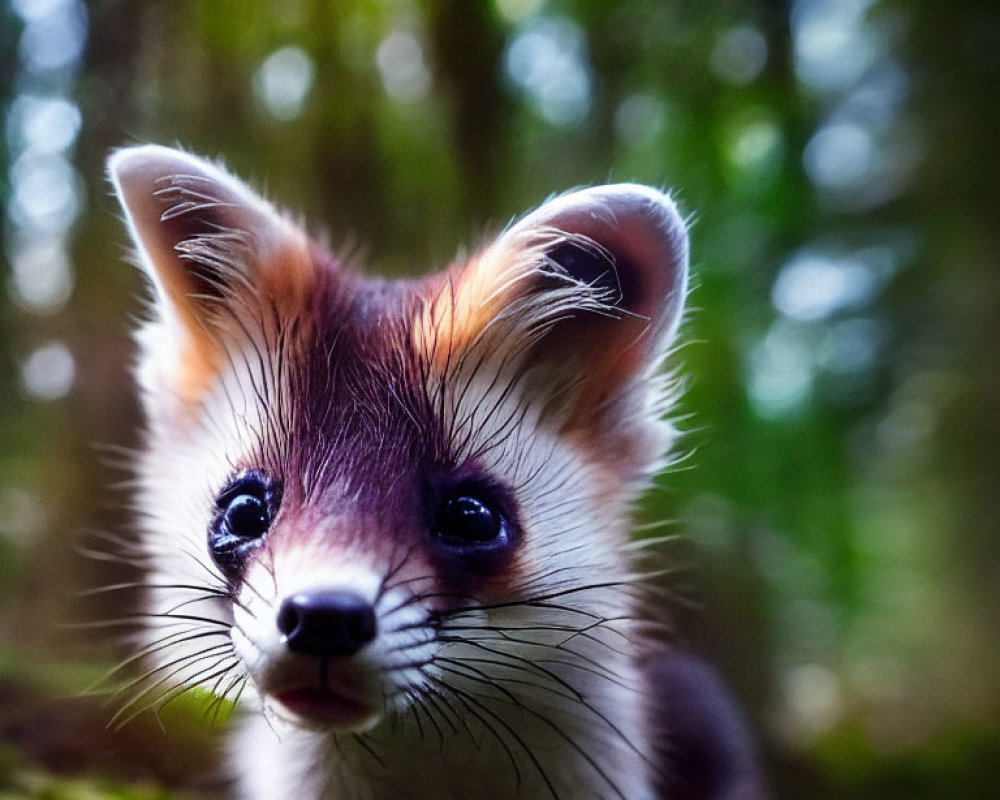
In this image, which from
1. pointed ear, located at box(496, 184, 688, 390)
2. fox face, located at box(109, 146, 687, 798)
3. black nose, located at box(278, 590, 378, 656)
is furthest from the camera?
pointed ear, located at box(496, 184, 688, 390)

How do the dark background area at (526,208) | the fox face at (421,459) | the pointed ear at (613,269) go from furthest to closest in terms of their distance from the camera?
the dark background area at (526,208), the pointed ear at (613,269), the fox face at (421,459)

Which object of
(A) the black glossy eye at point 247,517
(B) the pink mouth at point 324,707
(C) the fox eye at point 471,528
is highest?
(C) the fox eye at point 471,528

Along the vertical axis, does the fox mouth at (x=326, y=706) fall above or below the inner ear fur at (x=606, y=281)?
below

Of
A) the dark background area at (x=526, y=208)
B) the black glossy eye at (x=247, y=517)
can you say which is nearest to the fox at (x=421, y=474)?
the black glossy eye at (x=247, y=517)

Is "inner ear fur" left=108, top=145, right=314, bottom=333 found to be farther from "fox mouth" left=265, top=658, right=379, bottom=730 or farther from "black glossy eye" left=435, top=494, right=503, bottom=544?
"fox mouth" left=265, top=658, right=379, bottom=730

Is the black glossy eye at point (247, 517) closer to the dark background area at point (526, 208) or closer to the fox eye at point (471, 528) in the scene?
the fox eye at point (471, 528)

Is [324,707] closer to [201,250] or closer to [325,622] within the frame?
[325,622]

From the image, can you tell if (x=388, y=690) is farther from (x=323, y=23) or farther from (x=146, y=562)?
(x=323, y=23)

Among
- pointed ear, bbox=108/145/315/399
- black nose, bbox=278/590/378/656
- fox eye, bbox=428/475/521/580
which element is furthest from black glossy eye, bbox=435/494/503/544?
pointed ear, bbox=108/145/315/399

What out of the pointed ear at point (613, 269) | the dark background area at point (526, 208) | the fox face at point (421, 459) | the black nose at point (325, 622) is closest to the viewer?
the black nose at point (325, 622)
